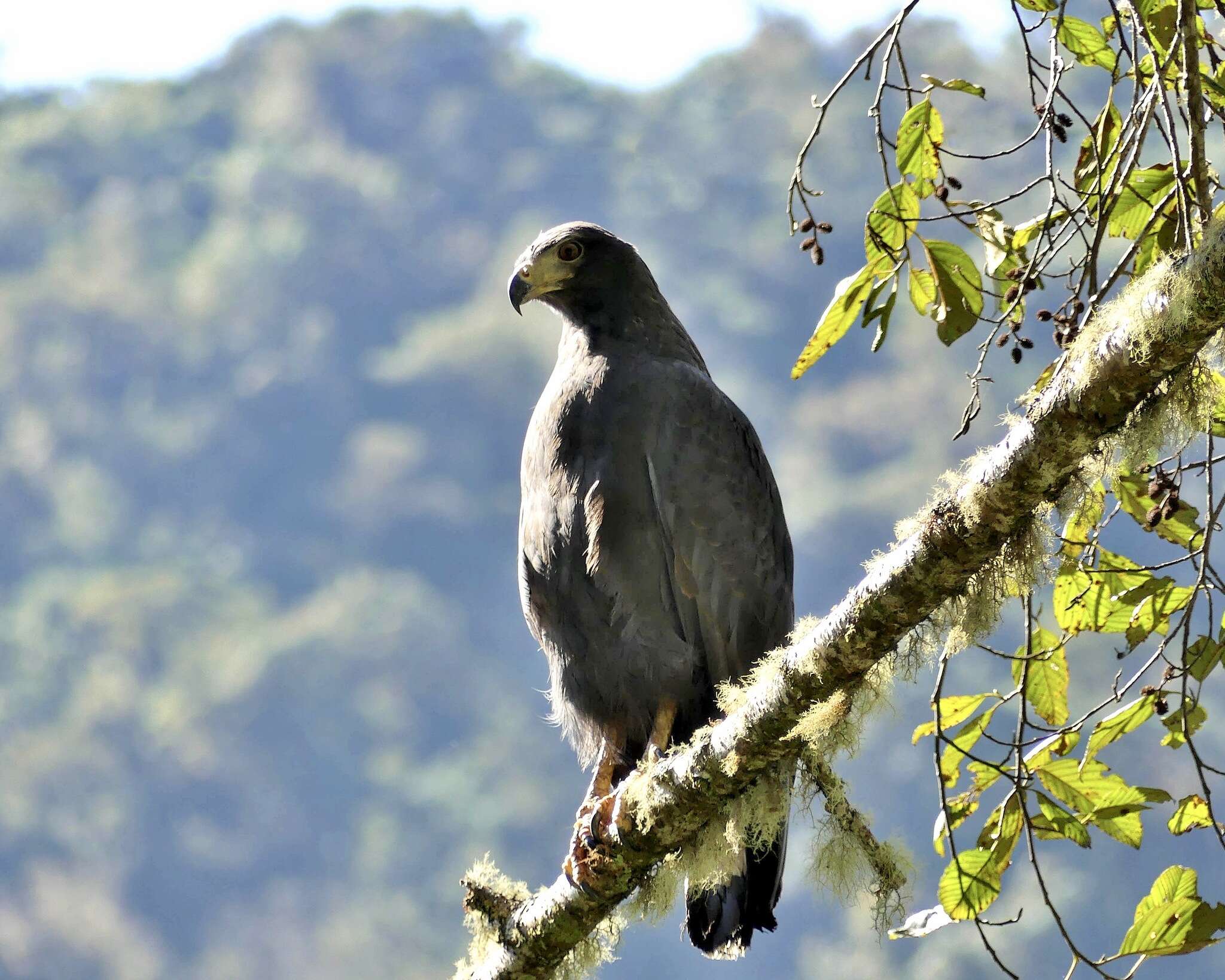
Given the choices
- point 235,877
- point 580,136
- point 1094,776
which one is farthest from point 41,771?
point 1094,776

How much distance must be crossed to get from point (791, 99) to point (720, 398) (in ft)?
296

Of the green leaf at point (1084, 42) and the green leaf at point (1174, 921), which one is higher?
the green leaf at point (1084, 42)

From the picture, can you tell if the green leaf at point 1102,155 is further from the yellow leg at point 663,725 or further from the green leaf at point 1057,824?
the yellow leg at point 663,725

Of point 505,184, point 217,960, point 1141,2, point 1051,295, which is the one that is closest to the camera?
point 1141,2

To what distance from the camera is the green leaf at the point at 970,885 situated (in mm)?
2813

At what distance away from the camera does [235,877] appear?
55.0 meters

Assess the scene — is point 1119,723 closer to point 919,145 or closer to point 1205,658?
point 1205,658

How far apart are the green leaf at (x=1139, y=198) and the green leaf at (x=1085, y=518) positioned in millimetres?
604

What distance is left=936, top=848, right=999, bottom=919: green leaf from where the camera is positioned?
9.23 feet

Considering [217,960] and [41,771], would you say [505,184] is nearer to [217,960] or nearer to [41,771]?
[41,771]

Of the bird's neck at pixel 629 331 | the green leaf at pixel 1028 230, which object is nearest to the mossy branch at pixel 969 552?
the green leaf at pixel 1028 230

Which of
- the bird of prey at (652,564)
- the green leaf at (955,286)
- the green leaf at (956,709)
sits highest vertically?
the bird of prey at (652,564)

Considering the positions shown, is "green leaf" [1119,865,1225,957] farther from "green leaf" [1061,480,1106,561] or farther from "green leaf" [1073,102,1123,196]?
"green leaf" [1073,102,1123,196]

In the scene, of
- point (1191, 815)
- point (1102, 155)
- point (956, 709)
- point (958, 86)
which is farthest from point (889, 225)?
point (1191, 815)
